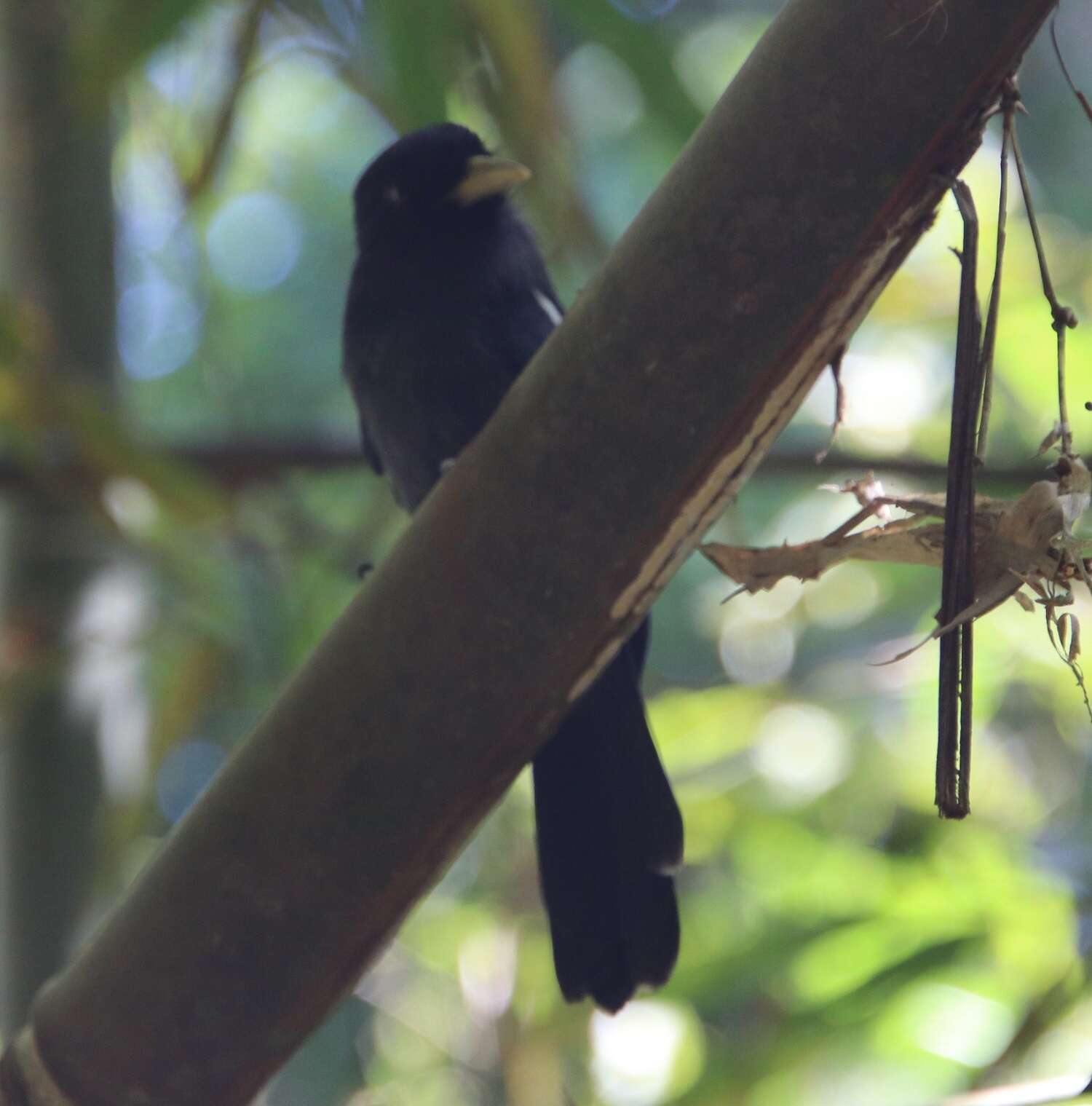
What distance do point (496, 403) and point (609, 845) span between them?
2.07ft

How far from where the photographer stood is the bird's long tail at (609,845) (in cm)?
152

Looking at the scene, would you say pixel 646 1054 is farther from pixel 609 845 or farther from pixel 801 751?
pixel 609 845

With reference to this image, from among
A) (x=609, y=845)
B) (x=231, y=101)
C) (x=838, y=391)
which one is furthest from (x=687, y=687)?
(x=838, y=391)

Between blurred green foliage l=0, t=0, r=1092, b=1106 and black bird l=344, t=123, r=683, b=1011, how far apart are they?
10 centimetres

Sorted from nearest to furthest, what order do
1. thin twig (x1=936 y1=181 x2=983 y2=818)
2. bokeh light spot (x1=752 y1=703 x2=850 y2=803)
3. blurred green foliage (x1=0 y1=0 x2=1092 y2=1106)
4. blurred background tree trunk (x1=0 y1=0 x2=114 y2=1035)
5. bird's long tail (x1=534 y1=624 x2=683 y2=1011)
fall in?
thin twig (x1=936 y1=181 x2=983 y2=818) < bird's long tail (x1=534 y1=624 x2=683 y2=1011) < blurred green foliage (x1=0 y1=0 x2=1092 y2=1106) < blurred background tree trunk (x1=0 y1=0 x2=114 y2=1035) < bokeh light spot (x1=752 y1=703 x2=850 y2=803)

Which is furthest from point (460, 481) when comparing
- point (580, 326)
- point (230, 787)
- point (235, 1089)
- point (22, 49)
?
point (22, 49)

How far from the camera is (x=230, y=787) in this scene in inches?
36.4

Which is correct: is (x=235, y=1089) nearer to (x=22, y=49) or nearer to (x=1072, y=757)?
(x=22, y=49)

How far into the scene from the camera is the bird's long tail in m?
1.52

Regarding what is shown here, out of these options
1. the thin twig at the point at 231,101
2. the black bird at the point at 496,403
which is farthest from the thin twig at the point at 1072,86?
the thin twig at the point at 231,101

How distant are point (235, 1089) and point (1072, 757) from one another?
203 centimetres

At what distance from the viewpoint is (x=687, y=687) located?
3.04m

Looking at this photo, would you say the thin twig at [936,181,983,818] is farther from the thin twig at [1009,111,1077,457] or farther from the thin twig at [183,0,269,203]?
the thin twig at [183,0,269,203]

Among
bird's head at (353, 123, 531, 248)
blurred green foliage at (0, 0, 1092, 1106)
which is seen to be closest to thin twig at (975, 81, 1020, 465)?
blurred green foliage at (0, 0, 1092, 1106)
